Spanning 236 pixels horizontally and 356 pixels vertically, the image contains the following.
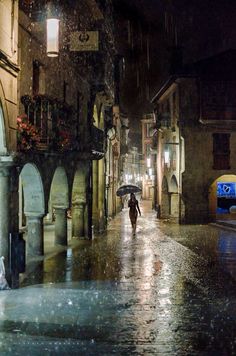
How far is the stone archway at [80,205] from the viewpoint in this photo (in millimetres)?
26219

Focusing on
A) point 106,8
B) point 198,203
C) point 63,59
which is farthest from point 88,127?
point 198,203

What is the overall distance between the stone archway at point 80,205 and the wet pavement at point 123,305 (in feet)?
15.8

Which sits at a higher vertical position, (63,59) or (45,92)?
(63,59)

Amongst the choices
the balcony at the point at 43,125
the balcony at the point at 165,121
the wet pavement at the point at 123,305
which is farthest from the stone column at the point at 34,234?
the balcony at the point at 165,121

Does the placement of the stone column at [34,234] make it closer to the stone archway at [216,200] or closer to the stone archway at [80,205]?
the stone archway at [80,205]

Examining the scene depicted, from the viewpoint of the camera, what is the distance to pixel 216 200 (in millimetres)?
38781

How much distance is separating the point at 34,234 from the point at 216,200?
2145 centimetres

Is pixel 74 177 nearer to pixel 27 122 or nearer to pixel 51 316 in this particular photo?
pixel 27 122

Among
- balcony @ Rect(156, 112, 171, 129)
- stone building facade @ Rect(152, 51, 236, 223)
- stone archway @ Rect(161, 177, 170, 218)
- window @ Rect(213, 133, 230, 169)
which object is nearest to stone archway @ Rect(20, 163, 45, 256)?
stone building facade @ Rect(152, 51, 236, 223)

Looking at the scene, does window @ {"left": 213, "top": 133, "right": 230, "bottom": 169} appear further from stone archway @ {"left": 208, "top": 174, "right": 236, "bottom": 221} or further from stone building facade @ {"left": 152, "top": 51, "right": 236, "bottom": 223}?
stone archway @ {"left": 208, "top": 174, "right": 236, "bottom": 221}

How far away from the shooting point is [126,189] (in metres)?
40.8

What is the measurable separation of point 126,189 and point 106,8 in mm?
→ 12883

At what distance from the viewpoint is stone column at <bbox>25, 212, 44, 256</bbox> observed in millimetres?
19359

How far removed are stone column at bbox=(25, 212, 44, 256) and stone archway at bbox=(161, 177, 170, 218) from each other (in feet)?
89.0
